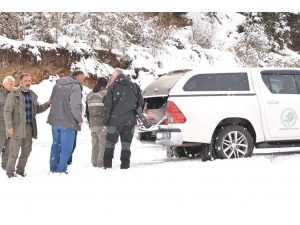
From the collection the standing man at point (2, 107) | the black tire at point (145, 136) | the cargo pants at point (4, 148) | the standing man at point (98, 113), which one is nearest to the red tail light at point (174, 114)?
the black tire at point (145, 136)

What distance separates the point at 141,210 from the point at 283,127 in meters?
4.53

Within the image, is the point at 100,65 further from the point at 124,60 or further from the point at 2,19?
the point at 2,19

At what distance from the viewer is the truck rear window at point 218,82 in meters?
7.53

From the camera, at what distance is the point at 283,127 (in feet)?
26.1

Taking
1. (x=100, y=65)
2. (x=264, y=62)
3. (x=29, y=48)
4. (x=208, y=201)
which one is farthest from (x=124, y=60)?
(x=208, y=201)

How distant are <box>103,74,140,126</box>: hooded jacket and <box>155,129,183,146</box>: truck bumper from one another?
62 centimetres

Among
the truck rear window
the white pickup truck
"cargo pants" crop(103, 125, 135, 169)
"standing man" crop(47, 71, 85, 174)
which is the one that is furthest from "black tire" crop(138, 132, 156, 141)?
"standing man" crop(47, 71, 85, 174)

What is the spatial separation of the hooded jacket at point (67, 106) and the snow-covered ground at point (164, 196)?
3.11 ft

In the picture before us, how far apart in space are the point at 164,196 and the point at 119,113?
2.37m

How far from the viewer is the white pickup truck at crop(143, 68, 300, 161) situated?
729 cm

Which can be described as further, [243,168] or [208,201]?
[243,168]

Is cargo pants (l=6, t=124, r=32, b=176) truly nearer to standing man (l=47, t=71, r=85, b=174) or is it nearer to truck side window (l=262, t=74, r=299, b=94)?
standing man (l=47, t=71, r=85, b=174)

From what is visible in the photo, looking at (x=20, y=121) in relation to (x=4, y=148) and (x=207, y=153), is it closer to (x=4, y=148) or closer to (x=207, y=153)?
(x=4, y=148)

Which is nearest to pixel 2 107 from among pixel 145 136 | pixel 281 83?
pixel 145 136
